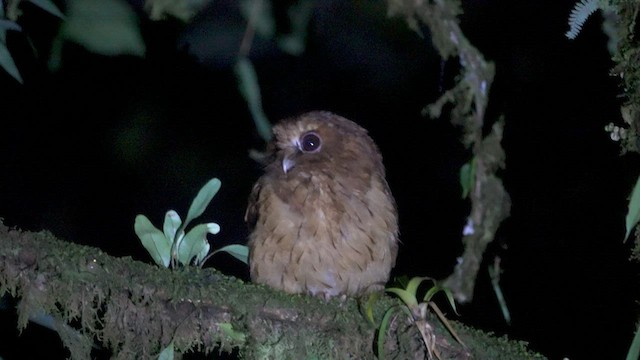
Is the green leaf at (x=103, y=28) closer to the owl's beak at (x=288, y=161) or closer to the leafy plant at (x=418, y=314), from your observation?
the leafy plant at (x=418, y=314)

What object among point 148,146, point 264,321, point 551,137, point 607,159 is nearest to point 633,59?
point 264,321

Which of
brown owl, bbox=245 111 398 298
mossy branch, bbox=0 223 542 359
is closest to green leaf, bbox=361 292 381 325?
mossy branch, bbox=0 223 542 359

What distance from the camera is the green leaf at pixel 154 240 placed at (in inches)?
79.8

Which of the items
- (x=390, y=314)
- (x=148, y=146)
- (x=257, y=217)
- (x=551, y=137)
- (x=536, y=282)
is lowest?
(x=390, y=314)

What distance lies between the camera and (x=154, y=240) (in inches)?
80.2

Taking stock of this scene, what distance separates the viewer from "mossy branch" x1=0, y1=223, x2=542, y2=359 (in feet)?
5.73

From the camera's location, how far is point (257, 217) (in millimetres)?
2748

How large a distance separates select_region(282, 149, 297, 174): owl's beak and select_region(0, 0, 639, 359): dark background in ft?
1.37

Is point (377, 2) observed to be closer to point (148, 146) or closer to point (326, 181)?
point (326, 181)

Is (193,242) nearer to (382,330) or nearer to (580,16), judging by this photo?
(382,330)

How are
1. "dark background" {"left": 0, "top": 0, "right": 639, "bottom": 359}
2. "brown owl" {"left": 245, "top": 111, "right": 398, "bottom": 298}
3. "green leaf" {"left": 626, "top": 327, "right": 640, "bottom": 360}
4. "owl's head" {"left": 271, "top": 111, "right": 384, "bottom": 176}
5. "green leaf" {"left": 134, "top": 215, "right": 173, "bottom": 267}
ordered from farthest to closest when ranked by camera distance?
"dark background" {"left": 0, "top": 0, "right": 639, "bottom": 359} → "owl's head" {"left": 271, "top": 111, "right": 384, "bottom": 176} → "brown owl" {"left": 245, "top": 111, "right": 398, "bottom": 298} → "green leaf" {"left": 134, "top": 215, "right": 173, "bottom": 267} → "green leaf" {"left": 626, "top": 327, "right": 640, "bottom": 360}

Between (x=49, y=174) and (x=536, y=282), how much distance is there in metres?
2.52

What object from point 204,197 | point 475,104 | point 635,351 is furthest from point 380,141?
point 635,351

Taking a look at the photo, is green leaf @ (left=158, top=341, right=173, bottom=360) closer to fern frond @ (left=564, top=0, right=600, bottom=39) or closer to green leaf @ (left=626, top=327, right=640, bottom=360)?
green leaf @ (left=626, top=327, right=640, bottom=360)
